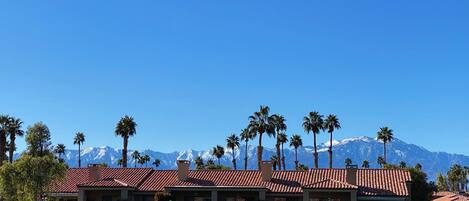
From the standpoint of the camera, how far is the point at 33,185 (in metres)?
44.8

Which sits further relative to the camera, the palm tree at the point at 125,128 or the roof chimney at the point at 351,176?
the palm tree at the point at 125,128

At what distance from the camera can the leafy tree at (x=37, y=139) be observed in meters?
46.2

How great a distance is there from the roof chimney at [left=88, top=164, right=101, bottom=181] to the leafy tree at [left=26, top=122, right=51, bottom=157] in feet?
37.2

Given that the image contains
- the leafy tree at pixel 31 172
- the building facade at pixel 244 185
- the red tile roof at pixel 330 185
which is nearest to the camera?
the leafy tree at pixel 31 172

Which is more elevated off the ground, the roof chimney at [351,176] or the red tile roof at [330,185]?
the roof chimney at [351,176]

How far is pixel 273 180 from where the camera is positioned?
56312 millimetres

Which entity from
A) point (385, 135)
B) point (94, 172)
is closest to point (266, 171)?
point (94, 172)

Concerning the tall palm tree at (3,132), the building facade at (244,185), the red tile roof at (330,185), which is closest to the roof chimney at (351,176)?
the building facade at (244,185)

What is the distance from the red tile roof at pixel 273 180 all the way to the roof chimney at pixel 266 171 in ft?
1.31

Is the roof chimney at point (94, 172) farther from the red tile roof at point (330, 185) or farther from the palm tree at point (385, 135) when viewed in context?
the palm tree at point (385, 135)

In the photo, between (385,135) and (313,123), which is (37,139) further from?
(385,135)

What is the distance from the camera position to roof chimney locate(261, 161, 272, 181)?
5653 centimetres

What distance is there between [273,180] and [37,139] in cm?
2001

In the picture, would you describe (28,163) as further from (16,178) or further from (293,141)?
(293,141)
